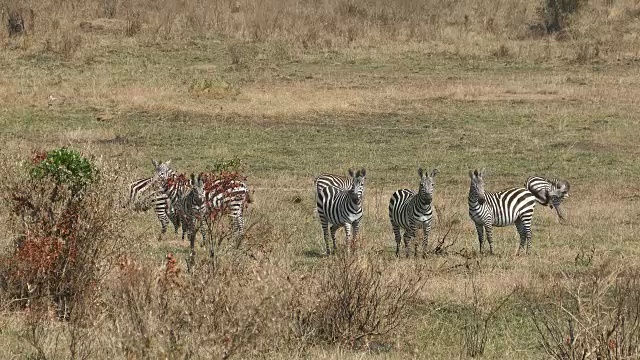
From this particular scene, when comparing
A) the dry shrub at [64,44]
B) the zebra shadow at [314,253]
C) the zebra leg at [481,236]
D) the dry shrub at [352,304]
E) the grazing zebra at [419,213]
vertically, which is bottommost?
the dry shrub at [352,304]

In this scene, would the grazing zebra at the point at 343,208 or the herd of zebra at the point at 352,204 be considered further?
the grazing zebra at the point at 343,208

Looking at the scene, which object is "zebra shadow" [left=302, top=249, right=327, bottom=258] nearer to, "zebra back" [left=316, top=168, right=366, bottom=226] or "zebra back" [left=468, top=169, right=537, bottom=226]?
"zebra back" [left=316, top=168, right=366, bottom=226]

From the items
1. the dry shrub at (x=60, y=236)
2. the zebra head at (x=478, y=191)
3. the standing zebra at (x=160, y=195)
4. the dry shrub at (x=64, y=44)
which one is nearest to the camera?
the dry shrub at (x=60, y=236)

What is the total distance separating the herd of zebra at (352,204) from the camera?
53.6 ft

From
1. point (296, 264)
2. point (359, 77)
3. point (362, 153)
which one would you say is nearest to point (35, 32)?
point (359, 77)

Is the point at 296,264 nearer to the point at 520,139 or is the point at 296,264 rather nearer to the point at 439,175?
the point at 439,175

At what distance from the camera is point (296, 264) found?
48.3 feet

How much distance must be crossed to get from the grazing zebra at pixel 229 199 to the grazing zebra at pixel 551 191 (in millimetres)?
6142

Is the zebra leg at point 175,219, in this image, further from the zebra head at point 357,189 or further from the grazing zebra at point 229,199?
the zebra head at point 357,189

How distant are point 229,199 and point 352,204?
11.9 ft

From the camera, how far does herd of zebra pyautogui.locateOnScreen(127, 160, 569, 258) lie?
53.6ft

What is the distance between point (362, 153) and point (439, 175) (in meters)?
2.97

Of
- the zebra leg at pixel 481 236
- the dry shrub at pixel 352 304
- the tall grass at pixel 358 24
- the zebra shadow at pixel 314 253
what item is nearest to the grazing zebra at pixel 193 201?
the zebra shadow at pixel 314 253

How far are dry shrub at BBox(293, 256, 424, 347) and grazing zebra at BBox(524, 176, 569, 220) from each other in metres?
10.8
